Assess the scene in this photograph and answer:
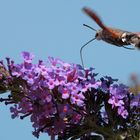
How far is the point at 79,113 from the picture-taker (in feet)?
11.4

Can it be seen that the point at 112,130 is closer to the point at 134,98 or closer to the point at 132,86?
the point at 134,98

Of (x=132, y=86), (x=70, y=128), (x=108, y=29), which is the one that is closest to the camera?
(x=108, y=29)

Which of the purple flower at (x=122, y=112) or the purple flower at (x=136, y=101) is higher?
the purple flower at (x=136, y=101)

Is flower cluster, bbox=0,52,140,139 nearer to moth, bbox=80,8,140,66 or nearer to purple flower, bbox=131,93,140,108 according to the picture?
purple flower, bbox=131,93,140,108

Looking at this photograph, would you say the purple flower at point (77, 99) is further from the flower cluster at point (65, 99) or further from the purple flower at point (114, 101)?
the purple flower at point (114, 101)

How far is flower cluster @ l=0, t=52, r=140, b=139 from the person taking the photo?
3.41 meters

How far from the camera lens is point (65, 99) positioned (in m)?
3.42

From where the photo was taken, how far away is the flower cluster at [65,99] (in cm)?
341

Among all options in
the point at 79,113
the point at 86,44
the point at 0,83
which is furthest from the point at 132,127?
the point at 0,83

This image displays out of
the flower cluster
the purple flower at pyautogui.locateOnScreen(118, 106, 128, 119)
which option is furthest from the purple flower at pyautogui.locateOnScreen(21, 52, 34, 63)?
the purple flower at pyautogui.locateOnScreen(118, 106, 128, 119)

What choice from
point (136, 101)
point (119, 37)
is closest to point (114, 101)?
point (136, 101)

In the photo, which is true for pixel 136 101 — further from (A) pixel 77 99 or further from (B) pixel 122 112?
(A) pixel 77 99

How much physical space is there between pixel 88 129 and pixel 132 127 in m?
0.34

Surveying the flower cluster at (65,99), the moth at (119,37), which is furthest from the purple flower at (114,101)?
the moth at (119,37)
